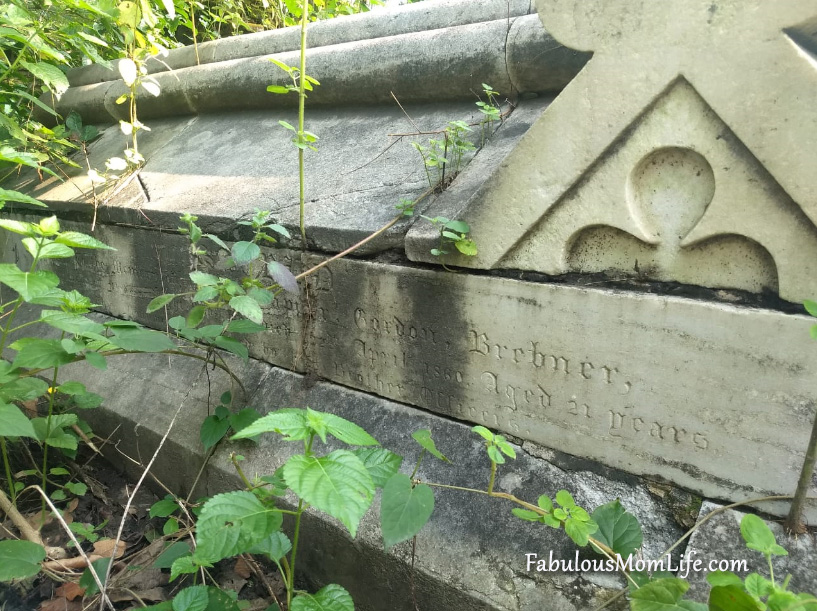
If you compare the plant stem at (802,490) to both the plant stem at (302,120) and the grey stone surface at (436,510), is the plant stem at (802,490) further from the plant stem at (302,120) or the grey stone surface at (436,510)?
the plant stem at (302,120)

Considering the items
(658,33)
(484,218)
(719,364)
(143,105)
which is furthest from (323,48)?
(719,364)

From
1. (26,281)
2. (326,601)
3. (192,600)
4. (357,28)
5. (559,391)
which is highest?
(357,28)

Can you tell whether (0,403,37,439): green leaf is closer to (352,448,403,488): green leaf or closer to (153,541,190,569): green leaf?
(153,541,190,569): green leaf

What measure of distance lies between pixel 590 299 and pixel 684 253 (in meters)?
0.26

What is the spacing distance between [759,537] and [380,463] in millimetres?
804

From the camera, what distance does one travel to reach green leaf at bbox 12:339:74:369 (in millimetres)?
1475

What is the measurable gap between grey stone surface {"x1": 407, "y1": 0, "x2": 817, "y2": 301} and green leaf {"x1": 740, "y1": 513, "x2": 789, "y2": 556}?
520 mm

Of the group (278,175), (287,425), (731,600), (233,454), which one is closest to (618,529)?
(731,600)

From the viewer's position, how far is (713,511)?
1.41 metres

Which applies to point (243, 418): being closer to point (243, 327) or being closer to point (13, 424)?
point (243, 327)

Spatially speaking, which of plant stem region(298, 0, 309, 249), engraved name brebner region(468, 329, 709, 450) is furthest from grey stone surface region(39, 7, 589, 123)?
engraved name brebner region(468, 329, 709, 450)

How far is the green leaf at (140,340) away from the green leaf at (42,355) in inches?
5.2

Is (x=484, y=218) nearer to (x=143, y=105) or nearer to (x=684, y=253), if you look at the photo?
(x=684, y=253)

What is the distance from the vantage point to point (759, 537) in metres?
1.10
